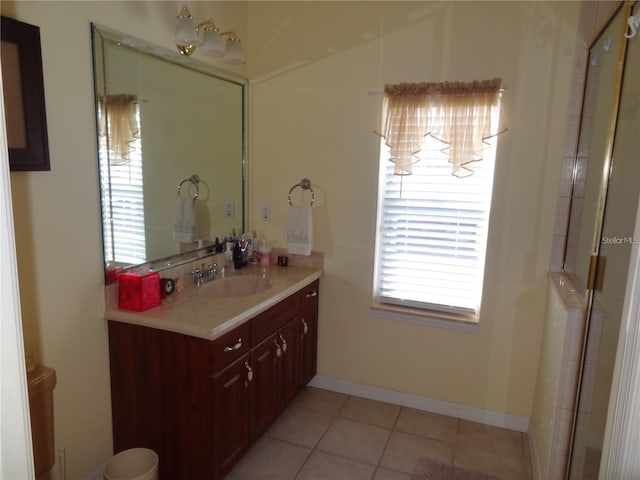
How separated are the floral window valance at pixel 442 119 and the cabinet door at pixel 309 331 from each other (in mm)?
973

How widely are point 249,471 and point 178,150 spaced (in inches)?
70.7

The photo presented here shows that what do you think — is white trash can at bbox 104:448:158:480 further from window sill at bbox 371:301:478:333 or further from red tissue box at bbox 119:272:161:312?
window sill at bbox 371:301:478:333

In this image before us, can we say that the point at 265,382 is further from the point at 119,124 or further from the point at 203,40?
the point at 203,40

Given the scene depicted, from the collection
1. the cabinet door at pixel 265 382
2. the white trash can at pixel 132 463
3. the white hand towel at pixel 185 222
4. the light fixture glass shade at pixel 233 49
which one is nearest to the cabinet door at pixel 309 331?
the cabinet door at pixel 265 382

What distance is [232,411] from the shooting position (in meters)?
2.13

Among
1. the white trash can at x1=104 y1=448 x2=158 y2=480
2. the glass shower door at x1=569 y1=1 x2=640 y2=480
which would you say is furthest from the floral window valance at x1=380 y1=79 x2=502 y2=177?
the white trash can at x1=104 y1=448 x2=158 y2=480

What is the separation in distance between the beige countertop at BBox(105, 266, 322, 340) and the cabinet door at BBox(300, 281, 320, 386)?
0.29 meters

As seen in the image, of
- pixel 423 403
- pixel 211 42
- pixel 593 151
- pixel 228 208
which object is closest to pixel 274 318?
pixel 228 208

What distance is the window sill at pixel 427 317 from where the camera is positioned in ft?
9.11

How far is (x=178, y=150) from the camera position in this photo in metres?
2.51

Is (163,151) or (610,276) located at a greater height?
A: (163,151)

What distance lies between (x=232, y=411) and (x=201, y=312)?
0.50m

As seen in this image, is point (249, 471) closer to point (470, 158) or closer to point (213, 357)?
point (213, 357)

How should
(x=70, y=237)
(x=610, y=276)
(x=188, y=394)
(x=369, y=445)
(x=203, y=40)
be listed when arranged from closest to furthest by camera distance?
1. (x=610, y=276)
2. (x=70, y=237)
3. (x=188, y=394)
4. (x=203, y=40)
5. (x=369, y=445)
